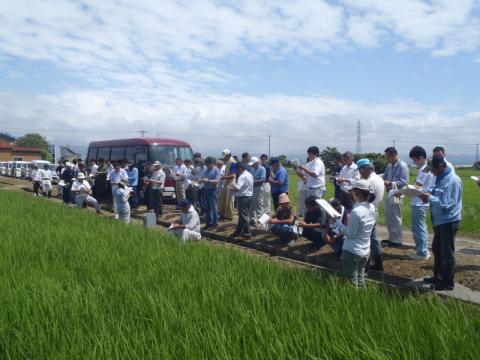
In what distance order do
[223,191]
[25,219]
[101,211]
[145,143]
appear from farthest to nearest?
[145,143]
[101,211]
[223,191]
[25,219]

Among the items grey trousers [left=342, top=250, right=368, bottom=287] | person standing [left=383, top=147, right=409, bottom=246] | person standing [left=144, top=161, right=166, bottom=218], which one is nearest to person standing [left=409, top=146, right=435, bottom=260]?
person standing [left=383, top=147, right=409, bottom=246]

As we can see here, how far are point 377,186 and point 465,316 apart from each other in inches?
→ 129

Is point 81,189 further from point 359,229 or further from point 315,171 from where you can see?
point 359,229

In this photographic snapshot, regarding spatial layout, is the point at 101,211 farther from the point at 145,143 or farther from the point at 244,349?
the point at 244,349

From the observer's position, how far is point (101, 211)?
14.1 metres

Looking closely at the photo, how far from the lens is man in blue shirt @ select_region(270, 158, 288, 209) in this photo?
967 cm

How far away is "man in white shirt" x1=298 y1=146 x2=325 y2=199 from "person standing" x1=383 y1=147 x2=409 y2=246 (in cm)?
127

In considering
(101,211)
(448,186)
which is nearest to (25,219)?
(101,211)

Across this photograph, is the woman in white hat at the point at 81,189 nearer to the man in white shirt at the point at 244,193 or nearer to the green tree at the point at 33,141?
the man in white shirt at the point at 244,193

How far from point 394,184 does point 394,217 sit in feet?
2.05

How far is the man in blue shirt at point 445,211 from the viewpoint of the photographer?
5340mm

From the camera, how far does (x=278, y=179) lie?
31.7 ft

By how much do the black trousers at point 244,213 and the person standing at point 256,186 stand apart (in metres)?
1.17

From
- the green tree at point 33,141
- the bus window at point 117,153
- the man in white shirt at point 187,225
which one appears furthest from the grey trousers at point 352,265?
the green tree at point 33,141
